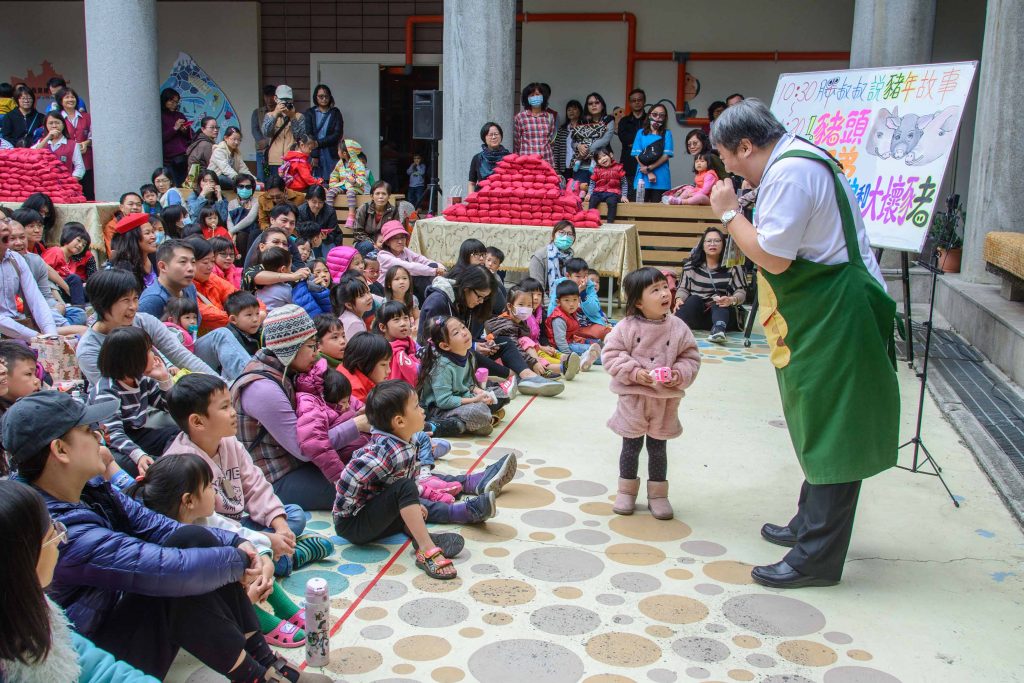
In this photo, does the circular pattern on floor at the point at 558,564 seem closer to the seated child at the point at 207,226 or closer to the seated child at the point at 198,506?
the seated child at the point at 198,506

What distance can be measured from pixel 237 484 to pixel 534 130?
8304mm

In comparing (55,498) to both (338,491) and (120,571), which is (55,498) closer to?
(120,571)

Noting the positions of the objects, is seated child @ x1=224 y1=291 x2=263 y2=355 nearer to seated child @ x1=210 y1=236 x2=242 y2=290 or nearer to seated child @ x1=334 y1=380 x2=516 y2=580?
seated child @ x1=210 y1=236 x2=242 y2=290

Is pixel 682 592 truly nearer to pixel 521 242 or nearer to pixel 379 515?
pixel 379 515

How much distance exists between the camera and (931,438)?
5215 mm

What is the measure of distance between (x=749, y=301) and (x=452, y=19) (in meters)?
4.35

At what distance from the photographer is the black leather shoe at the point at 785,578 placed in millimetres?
3391

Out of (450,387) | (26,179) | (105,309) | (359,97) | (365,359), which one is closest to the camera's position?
(105,309)

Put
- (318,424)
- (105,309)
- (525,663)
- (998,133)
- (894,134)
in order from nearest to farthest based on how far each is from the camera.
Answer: (525,663), (318,424), (105,309), (894,134), (998,133)

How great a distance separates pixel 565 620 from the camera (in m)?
3.14

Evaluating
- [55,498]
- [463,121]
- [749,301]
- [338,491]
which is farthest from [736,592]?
[463,121]

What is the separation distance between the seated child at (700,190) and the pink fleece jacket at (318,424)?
6377 mm

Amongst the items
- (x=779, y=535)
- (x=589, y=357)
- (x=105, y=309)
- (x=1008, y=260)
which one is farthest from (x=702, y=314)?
(x=105, y=309)

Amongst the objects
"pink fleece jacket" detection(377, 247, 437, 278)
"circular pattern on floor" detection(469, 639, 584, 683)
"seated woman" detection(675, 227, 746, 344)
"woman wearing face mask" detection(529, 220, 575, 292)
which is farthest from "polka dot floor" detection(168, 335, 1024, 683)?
"seated woman" detection(675, 227, 746, 344)
